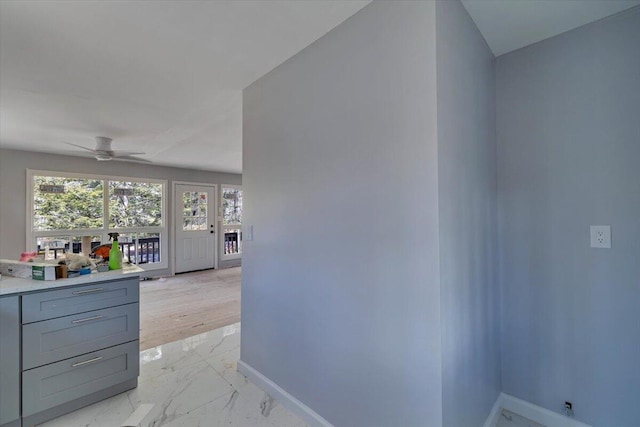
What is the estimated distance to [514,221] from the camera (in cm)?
185

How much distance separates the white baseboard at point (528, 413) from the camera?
5.37 ft

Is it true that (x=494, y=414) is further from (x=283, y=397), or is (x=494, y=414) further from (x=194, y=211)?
(x=194, y=211)

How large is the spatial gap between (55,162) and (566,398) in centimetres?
680

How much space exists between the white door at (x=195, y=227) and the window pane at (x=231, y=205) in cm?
30

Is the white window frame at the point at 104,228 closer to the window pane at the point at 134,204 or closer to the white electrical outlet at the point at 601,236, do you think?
the window pane at the point at 134,204

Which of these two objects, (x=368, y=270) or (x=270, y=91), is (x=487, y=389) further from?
(x=270, y=91)

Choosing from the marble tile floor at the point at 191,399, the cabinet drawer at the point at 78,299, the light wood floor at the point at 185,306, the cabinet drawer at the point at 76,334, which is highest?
the cabinet drawer at the point at 78,299

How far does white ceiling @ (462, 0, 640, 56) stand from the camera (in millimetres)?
1420

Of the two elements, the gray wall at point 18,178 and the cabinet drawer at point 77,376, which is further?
the gray wall at point 18,178

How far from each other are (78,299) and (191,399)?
1.00 m

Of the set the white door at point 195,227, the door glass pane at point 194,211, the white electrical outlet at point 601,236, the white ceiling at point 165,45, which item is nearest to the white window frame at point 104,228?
the white door at point 195,227

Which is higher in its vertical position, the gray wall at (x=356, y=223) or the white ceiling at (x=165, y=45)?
the white ceiling at (x=165, y=45)

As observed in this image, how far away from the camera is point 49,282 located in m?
1.76

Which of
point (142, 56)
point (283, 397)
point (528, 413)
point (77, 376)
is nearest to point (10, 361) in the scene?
point (77, 376)
